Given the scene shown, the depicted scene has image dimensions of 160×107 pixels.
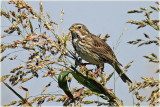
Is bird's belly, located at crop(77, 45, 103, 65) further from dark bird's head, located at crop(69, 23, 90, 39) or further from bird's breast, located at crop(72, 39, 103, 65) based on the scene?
dark bird's head, located at crop(69, 23, 90, 39)

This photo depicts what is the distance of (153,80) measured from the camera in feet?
8.09

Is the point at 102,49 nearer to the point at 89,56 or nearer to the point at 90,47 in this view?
the point at 90,47

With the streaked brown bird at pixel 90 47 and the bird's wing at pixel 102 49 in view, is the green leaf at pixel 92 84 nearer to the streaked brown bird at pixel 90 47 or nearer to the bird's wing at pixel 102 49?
the streaked brown bird at pixel 90 47

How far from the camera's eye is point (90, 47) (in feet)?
23.2

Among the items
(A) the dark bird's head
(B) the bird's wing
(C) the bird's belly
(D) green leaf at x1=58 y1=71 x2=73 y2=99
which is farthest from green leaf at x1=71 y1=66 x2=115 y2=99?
(A) the dark bird's head

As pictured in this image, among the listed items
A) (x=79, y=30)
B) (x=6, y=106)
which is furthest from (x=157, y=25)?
(x=79, y=30)

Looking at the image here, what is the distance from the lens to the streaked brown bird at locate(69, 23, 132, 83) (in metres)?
6.65

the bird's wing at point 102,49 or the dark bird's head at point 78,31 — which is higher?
the dark bird's head at point 78,31

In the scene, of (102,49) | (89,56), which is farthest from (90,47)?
(89,56)

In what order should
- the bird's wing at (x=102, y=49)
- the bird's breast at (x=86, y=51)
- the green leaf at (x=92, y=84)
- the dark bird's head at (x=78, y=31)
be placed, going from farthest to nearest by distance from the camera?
the dark bird's head at (x=78, y=31), the bird's wing at (x=102, y=49), the bird's breast at (x=86, y=51), the green leaf at (x=92, y=84)

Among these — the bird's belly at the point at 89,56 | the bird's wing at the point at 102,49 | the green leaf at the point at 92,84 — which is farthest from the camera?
the bird's wing at the point at 102,49

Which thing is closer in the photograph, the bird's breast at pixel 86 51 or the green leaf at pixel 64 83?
the green leaf at pixel 64 83

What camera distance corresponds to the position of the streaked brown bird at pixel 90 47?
6646mm

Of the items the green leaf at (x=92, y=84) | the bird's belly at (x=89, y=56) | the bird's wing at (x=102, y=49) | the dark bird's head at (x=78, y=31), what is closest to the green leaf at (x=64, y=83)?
the green leaf at (x=92, y=84)
